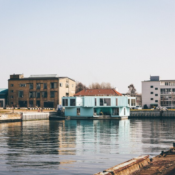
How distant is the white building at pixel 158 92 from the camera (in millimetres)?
164875

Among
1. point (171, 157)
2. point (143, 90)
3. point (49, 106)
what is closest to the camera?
point (171, 157)

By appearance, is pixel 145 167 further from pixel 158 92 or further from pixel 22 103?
pixel 158 92

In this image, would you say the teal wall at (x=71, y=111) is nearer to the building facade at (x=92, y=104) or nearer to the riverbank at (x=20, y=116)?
the building facade at (x=92, y=104)

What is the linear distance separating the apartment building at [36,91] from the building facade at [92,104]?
2581 centimetres

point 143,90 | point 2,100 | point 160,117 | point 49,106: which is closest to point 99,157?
point 160,117

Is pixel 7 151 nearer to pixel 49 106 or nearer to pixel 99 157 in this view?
pixel 99 157

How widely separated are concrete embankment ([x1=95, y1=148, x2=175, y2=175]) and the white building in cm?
14527

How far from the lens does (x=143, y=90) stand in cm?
17025

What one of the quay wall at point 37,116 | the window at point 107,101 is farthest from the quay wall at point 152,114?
the quay wall at point 37,116

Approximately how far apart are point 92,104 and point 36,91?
36096 millimetres

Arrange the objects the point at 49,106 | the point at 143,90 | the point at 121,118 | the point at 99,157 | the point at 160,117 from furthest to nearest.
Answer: the point at 143,90 < the point at 49,106 < the point at 160,117 < the point at 121,118 < the point at 99,157

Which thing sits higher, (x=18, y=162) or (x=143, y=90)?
(x=143, y=90)

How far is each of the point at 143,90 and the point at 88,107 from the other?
67224mm

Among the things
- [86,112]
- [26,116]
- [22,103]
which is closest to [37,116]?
[26,116]
